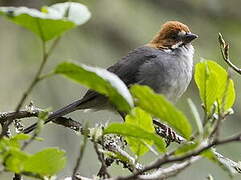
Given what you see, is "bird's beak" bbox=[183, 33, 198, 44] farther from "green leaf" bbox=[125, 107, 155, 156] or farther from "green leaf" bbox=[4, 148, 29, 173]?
"green leaf" bbox=[4, 148, 29, 173]

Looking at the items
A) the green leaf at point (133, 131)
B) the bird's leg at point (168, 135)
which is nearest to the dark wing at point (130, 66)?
the bird's leg at point (168, 135)

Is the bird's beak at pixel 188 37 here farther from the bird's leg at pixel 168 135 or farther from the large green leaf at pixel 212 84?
the large green leaf at pixel 212 84

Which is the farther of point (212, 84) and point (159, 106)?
point (212, 84)

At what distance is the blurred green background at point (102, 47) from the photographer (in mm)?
5188

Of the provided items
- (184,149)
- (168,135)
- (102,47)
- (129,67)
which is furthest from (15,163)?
(102,47)

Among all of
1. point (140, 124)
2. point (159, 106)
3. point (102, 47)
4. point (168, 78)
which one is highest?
point (159, 106)

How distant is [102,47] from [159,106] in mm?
4800

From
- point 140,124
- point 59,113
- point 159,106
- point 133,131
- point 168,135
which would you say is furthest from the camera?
point 59,113

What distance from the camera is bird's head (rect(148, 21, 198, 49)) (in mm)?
4271

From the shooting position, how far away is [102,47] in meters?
6.02

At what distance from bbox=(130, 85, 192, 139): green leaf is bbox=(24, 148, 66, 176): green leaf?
217 millimetres

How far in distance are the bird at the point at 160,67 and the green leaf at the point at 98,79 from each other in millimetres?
2360

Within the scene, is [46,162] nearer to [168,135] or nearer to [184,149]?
[184,149]

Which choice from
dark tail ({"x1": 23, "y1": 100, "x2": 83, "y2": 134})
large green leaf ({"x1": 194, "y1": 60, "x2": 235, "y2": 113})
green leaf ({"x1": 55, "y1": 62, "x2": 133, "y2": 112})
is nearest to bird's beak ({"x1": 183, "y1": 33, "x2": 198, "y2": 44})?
dark tail ({"x1": 23, "y1": 100, "x2": 83, "y2": 134})
